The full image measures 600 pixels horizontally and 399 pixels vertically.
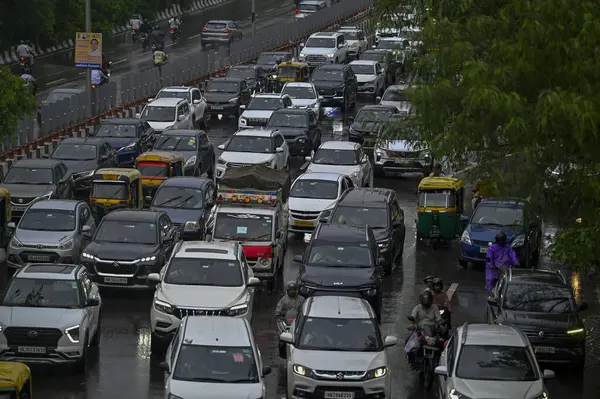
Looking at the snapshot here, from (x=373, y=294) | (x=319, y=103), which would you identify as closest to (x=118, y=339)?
(x=373, y=294)

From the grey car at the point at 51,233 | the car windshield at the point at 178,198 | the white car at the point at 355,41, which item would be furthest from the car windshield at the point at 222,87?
the grey car at the point at 51,233

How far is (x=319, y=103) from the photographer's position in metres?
51.5

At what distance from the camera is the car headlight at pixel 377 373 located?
20266 millimetres

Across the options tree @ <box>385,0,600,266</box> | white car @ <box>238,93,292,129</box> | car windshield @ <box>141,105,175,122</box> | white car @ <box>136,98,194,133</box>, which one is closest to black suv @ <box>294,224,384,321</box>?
tree @ <box>385,0,600,266</box>

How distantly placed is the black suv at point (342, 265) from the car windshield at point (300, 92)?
75.3 feet

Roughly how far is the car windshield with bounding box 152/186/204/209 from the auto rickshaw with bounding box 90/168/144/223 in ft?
3.23

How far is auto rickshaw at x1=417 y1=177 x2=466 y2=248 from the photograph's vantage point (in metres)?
33.9

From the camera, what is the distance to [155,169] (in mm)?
37250

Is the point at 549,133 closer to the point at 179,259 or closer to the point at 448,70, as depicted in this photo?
the point at 448,70

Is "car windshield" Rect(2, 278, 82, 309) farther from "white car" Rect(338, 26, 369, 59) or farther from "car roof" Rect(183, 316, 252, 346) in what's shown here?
"white car" Rect(338, 26, 369, 59)

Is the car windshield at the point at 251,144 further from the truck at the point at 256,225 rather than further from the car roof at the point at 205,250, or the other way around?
the car roof at the point at 205,250

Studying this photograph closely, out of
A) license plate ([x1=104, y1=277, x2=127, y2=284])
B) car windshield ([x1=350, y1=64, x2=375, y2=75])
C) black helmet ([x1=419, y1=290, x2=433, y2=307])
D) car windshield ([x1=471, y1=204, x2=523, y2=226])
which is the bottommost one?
car windshield ([x1=350, y1=64, x2=375, y2=75])

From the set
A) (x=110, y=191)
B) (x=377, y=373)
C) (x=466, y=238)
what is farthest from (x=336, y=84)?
(x=377, y=373)

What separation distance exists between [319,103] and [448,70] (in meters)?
32.4
